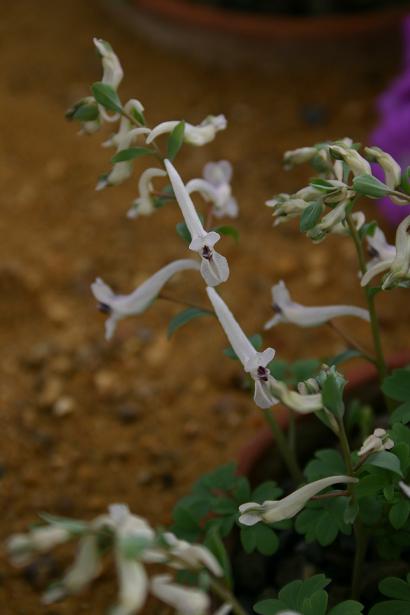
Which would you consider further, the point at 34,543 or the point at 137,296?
the point at 137,296

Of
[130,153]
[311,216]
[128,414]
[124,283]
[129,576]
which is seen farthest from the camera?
[124,283]

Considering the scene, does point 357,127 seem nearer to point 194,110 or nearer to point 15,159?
point 194,110

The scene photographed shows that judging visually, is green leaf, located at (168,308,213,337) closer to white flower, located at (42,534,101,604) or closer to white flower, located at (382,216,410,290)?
white flower, located at (382,216,410,290)

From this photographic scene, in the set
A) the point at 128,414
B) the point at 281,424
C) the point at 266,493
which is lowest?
the point at 128,414

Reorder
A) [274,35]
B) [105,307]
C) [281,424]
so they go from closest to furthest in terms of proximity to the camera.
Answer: [105,307]
[281,424]
[274,35]

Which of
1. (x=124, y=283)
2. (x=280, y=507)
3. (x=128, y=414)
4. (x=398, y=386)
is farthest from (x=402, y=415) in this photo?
(x=124, y=283)

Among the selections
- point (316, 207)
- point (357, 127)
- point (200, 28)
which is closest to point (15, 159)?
point (200, 28)

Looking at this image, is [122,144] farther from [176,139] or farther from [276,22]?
[276,22]
